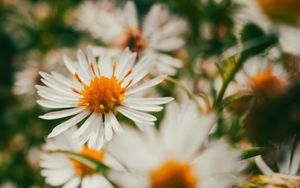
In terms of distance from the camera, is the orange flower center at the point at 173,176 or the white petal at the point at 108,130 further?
the white petal at the point at 108,130

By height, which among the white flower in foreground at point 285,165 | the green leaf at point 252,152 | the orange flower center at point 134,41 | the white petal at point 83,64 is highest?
the orange flower center at point 134,41

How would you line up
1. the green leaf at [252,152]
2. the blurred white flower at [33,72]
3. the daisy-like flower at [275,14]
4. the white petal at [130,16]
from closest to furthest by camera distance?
the green leaf at [252,152] < the daisy-like flower at [275,14] < the white petal at [130,16] < the blurred white flower at [33,72]

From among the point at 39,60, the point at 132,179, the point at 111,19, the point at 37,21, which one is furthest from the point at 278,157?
the point at 37,21

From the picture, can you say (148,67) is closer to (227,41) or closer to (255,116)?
(227,41)

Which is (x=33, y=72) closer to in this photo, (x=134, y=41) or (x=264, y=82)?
(x=134, y=41)

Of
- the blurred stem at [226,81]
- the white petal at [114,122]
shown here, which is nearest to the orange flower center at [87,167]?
the white petal at [114,122]

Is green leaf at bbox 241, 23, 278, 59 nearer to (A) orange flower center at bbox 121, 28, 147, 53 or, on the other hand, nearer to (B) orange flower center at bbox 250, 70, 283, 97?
(B) orange flower center at bbox 250, 70, 283, 97

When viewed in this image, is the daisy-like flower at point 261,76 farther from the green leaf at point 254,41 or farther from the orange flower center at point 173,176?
the orange flower center at point 173,176
